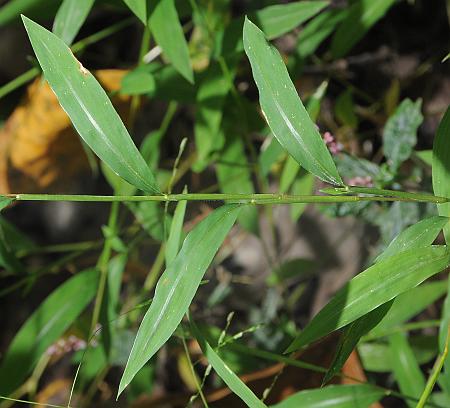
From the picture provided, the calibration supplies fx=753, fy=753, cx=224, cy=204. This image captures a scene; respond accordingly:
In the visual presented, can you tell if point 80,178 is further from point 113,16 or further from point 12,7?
point 12,7

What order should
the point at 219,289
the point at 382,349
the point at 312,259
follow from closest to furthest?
the point at 382,349 < the point at 219,289 < the point at 312,259

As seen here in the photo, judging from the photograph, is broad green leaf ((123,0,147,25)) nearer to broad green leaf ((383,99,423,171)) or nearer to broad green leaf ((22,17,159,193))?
broad green leaf ((22,17,159,193))

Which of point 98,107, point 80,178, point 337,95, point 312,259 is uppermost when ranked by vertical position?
Answer: point 98,107

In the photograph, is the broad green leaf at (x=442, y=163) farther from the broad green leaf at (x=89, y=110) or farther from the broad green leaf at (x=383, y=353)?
the broad green leaf at (x=383, y=353)

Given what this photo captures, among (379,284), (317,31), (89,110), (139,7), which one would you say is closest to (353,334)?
(379,284)

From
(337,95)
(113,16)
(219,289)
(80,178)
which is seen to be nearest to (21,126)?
(80,178)

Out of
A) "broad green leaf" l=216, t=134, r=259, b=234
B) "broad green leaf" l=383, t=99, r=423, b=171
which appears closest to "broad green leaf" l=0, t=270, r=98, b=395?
"broad green leaf" l=216, t=134, r=259, b=234
